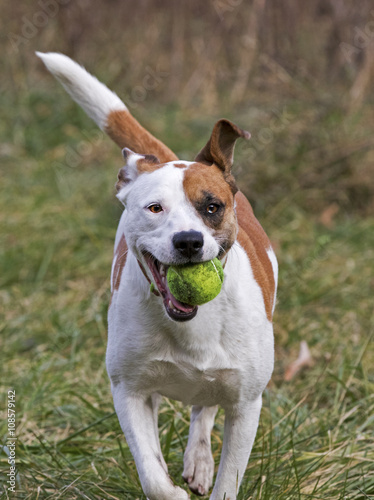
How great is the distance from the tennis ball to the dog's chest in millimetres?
370

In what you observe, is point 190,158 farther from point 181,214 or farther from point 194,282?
point 194,282

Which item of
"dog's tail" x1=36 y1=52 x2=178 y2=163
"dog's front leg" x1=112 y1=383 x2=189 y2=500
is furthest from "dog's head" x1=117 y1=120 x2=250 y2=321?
"dog's tail" x1=36 y1=52 x2=178 y2=163

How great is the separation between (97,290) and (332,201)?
269 cm

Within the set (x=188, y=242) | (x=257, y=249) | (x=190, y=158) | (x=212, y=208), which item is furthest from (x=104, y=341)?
(x=190, y=158)

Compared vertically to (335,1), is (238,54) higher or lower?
lower

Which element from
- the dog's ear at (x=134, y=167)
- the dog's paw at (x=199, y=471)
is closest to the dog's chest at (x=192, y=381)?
the dog's paw at (x=199, y=471)

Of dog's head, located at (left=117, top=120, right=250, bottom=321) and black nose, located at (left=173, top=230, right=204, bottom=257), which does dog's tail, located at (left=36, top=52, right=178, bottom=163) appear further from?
black nose, located at (left=173, top=230, right=204, bottom=257)

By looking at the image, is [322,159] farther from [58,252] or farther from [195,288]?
[195,288]

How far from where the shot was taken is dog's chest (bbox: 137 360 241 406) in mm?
3188

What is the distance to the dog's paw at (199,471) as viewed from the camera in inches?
140

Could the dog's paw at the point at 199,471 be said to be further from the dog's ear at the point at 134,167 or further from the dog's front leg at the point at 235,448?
the dog's ear at the point at 134,167

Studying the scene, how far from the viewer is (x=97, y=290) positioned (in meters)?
6.04

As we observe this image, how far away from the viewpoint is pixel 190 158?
7.80 m

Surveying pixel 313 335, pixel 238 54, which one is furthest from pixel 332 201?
pixel 238 54
